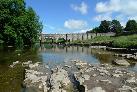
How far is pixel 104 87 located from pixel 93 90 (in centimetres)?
181

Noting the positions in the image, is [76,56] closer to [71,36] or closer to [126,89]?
[126,89]

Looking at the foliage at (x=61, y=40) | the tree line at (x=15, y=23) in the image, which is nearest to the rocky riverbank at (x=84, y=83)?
the tree line at (x=15, y=23)

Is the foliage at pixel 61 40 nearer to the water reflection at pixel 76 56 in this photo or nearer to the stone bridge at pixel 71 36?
the stone bridge at pixel 71 36

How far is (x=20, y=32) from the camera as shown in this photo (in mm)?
94188

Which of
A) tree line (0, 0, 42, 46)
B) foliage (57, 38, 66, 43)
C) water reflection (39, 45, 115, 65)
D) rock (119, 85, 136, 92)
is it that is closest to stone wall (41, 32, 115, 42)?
foliage (57, 38, 66, 43)

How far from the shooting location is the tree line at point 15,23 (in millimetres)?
90500

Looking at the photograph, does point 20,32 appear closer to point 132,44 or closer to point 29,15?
point 29,15

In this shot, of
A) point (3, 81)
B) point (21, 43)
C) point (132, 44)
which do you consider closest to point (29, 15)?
point (21, 43)

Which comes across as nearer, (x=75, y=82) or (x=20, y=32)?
(x=75, y=82)

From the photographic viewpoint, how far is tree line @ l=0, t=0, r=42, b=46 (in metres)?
90.5

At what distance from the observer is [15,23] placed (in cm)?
9225

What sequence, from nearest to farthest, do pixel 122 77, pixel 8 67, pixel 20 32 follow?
pixel 122 77, pixel 8 67, pixel 20 32

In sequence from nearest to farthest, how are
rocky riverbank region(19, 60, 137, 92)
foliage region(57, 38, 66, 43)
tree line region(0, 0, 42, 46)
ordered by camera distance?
rocky riverbank region(19, 60, 137, 92)
tree line region(0, 0, 42, 46)
foliage region(57, 38, 66, 43)

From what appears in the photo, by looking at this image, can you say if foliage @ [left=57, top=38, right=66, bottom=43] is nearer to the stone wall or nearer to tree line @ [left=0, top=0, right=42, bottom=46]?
the stone wall
